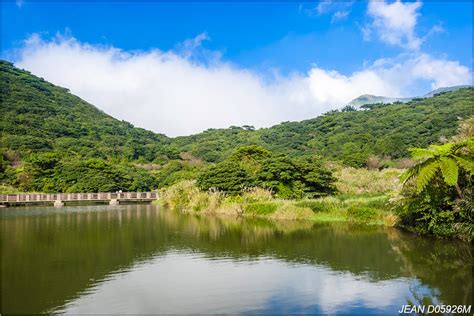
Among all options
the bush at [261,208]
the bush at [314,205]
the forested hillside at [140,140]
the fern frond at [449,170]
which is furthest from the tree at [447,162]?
the forested hillside at [140,140]

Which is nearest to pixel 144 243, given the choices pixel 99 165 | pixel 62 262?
pixel 62 262

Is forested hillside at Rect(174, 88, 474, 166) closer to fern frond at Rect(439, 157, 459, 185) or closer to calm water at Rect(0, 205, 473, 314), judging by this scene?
calm water at Rect(0, 205, 473, 314)

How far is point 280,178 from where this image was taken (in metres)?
29.8

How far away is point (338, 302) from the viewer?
9102mm

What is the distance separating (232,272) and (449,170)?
7.45m

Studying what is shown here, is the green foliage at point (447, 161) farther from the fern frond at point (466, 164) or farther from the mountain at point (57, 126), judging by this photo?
the mountain at point (57, 126)

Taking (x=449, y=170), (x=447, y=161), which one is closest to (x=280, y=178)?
(x=447, y=161)

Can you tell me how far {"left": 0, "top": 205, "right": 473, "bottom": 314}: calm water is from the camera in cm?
912

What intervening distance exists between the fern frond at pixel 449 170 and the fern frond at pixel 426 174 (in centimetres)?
21

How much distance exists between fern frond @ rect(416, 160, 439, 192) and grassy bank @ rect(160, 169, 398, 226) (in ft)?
21.8

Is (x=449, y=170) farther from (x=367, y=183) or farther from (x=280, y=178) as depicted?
(x=367, y=183)

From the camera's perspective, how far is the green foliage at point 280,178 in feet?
96.7

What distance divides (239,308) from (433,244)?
977cm

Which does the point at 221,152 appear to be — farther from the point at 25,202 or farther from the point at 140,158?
the point at 25,202
